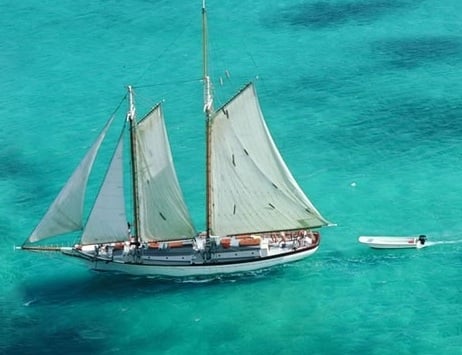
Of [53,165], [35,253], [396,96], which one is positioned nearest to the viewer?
[35,253]

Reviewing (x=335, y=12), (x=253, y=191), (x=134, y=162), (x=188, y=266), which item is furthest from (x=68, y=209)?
(x=335, y=12)

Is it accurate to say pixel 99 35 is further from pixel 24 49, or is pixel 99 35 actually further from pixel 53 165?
pixel 53 165

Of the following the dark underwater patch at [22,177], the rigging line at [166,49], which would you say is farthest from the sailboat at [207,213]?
the rigging line at [166,49]

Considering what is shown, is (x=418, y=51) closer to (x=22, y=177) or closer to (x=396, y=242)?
(x=396, y=242)

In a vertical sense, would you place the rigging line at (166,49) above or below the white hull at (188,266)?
above

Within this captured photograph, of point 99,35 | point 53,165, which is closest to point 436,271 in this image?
point 53,165

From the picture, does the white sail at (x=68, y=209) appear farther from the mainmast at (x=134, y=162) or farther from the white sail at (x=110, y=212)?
the mainmast at (x=134, y=162)
